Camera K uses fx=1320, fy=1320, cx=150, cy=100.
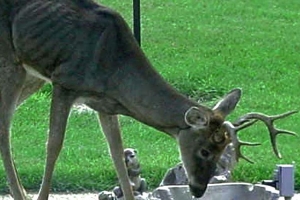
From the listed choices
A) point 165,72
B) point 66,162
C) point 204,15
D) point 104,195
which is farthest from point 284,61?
point 104,195

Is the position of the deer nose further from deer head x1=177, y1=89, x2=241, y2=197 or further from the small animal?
the small animal

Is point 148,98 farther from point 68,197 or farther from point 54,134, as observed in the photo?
point 68,197

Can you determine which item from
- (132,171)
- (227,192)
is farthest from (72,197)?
(227,192)

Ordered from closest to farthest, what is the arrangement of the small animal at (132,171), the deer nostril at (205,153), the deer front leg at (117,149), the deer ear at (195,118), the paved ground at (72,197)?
the deer ear at (195,118) < the deer nostril at (205,153) < the deer front leg at (117,149) < the small animal at (132,171) < the paved ground at (72,197)

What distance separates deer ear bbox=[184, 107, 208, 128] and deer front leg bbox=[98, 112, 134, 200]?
84cm

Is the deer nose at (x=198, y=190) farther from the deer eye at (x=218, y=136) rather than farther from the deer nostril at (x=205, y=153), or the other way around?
the deer eye at (x=218, y=136)

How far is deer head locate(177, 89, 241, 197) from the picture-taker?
8109mm

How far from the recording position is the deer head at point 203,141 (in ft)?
26.6

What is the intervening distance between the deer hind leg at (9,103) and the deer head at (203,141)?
1226 mm

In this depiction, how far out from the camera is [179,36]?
17281mm

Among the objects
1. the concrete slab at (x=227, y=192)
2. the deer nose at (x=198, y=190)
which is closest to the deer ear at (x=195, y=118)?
the deer nose at (x=198, y=190)

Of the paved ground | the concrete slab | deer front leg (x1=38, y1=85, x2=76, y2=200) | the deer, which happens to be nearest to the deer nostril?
the deer

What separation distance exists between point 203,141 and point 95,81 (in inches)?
31.3

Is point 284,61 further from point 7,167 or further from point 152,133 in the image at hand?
point 7,167
